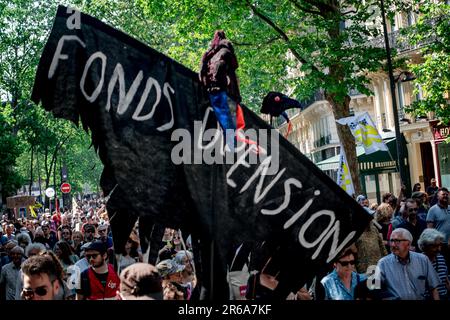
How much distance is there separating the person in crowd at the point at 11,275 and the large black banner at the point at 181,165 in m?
5.10

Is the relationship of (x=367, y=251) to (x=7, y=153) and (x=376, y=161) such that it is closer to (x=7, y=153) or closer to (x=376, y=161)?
(x=376, y=161)

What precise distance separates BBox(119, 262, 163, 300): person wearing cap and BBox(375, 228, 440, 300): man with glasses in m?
2.71

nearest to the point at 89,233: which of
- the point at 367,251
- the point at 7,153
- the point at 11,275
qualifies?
the point at 11,275

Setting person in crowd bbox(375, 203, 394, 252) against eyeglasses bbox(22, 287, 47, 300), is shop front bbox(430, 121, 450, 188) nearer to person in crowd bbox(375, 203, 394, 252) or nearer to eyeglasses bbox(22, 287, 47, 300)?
person in crowd bbox(375, 203, 394, 252)

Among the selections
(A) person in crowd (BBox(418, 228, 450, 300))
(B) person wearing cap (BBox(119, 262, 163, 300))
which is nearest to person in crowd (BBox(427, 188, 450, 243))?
(A) person in crowd (BBox(418, 228, 450, 300))

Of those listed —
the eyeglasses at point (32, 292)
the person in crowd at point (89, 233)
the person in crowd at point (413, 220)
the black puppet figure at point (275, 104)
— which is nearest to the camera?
the eyeglasses at point (32, 292)

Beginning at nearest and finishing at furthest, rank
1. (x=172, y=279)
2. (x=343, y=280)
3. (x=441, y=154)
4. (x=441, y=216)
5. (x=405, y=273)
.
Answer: (x=343, y=280)
(x=405, y=273)
(x=172, y=279)
(x=441, y=216)
(x=441, y=154)

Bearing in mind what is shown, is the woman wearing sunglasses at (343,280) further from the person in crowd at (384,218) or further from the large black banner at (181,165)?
the person in crowd at (384,218)

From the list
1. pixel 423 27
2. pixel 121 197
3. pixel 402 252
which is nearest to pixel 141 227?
pixel 121 197

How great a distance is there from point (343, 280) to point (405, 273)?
880 millimetres

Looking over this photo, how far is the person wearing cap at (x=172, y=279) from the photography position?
650 cm

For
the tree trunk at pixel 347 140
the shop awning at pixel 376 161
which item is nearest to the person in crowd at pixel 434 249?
the tree trunk at pixel 347 140

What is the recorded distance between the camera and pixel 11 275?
32.3ft

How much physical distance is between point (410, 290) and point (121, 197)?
2.95m
